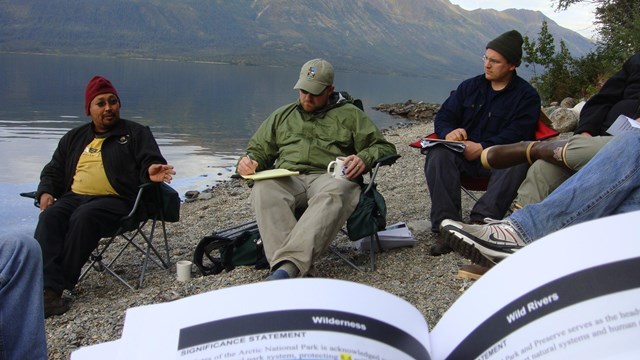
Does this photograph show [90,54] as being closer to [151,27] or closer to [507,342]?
[151,27]

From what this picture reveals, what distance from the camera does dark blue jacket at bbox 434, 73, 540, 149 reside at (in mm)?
4484

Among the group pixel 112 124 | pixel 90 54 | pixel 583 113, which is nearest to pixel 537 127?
pixel 583 113

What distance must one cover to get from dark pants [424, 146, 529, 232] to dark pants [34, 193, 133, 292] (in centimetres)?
202

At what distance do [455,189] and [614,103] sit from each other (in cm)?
119

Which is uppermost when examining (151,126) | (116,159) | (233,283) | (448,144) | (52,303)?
(448,144)

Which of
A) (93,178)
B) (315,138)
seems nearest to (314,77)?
(315,138)

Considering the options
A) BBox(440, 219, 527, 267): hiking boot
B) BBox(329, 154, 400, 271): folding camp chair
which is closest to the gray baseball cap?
BBox(329, 154, 400, 271): folding camp chair

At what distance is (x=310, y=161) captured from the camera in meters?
4.39

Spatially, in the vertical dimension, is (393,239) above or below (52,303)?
above

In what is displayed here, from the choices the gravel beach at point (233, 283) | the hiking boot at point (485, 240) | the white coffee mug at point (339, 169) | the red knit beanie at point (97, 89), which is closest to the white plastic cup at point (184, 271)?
the gravel beach at point (233, 283)

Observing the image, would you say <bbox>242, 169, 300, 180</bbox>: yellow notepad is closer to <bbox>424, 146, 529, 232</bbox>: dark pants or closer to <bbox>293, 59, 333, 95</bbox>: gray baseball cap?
<bbox>293, 59, 333, 95</bbox>: gray baseball cap

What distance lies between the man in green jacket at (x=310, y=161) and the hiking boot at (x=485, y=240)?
85 centimetres

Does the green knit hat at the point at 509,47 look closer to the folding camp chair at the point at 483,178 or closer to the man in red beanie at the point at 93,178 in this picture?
the folding camp chair at the point at 483,178

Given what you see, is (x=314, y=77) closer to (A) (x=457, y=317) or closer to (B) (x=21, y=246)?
(B) (x=21, y=246)
